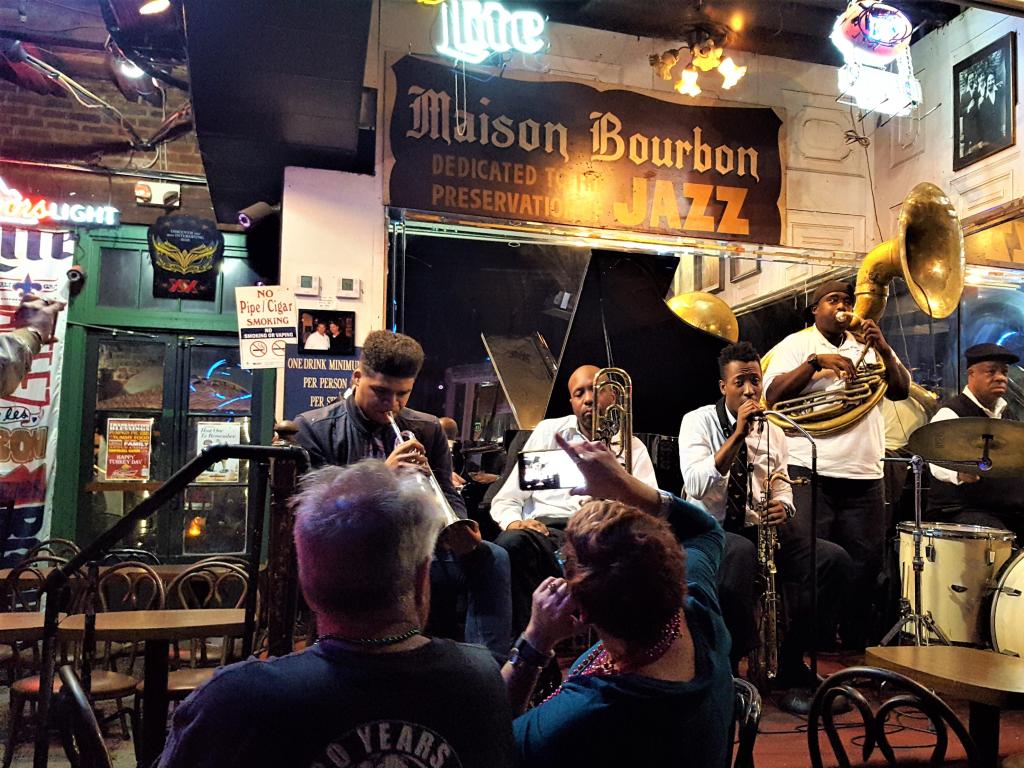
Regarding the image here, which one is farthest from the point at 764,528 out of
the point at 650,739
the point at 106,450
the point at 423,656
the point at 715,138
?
the point at 106,450

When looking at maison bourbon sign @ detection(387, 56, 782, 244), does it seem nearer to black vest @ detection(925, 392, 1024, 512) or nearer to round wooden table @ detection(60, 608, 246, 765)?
black vest @ detection(925, 392, 1024, 512)

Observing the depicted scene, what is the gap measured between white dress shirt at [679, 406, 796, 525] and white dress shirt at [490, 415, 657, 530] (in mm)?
217

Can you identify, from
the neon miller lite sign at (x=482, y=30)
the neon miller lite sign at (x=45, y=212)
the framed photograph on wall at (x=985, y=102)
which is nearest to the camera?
the neon miller lite sign at (x=482, y=30)

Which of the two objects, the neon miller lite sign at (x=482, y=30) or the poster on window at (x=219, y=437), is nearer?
the neon miller lite sign at (x=482, y=30)

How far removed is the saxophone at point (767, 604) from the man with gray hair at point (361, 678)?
107 inches

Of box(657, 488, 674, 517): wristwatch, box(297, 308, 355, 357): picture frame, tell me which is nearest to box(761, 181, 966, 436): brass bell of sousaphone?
box(297, 308, 355, 357): picture frame

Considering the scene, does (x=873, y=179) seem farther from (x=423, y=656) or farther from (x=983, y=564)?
(x=423, y=656)

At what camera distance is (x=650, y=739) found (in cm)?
138

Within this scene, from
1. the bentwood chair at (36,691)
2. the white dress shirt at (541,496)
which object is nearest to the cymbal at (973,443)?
the white dress shirt at (541,496)

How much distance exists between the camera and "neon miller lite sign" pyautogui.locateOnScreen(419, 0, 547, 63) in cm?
546

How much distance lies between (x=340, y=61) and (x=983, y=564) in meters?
4.22

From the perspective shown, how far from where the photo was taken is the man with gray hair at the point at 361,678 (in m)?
1.12

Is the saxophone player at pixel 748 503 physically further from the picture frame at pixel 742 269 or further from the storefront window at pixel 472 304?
the picture frame at pixel 742 269

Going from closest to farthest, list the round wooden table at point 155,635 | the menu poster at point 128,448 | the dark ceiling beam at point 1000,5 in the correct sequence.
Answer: the round wooden table at point 155,635, the dark ceiling beam at point 1000,5, the menu poster at point 128,448
